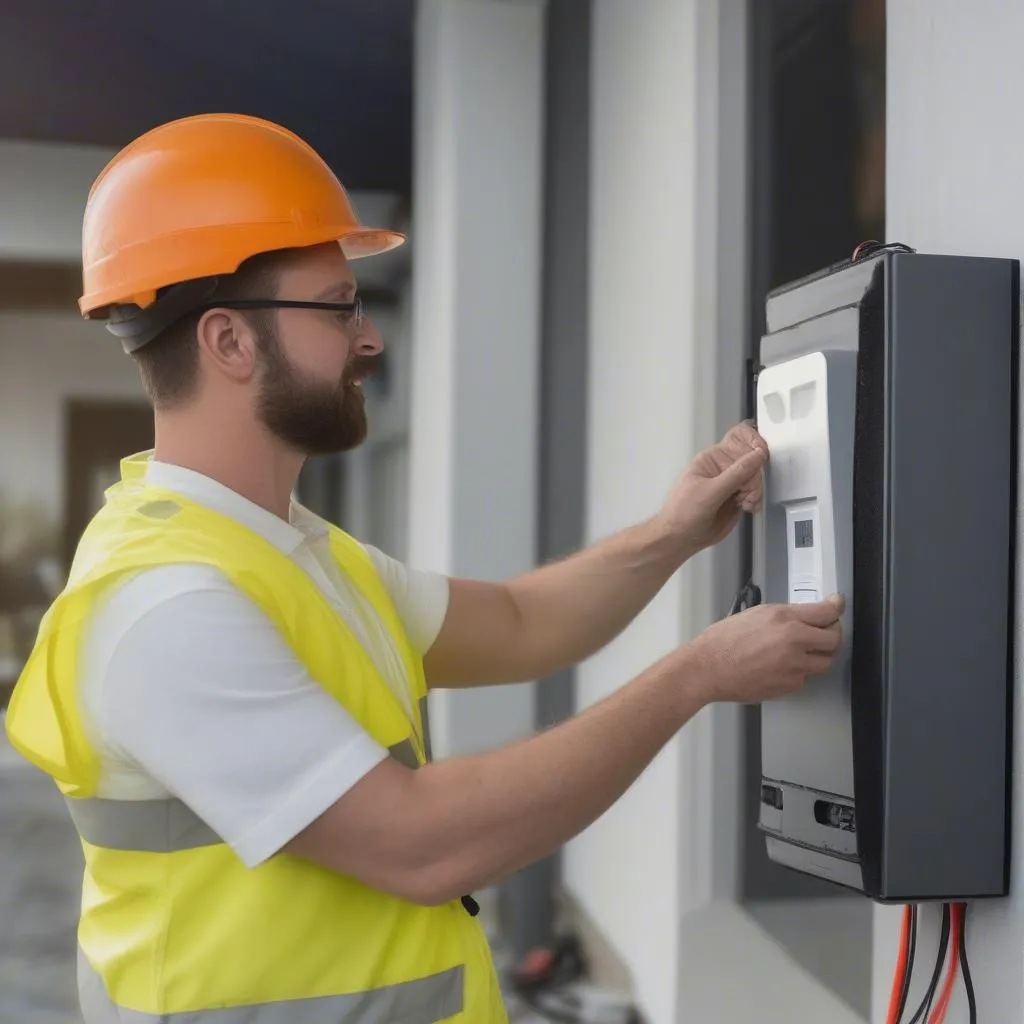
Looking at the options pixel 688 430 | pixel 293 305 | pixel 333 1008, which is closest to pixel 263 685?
pixel 333 1008

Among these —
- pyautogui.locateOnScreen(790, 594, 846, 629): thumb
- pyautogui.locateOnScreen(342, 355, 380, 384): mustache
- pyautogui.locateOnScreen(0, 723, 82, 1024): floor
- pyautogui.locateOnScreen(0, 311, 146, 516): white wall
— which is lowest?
pyautogui.locateOnScreen(0, 723, 82, 1024): floor

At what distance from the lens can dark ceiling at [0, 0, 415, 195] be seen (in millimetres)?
5023

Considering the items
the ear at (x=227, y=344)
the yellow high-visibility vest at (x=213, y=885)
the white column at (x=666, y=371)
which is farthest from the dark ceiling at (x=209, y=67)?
the yellow high-visibility vest at (x=213, y=885)

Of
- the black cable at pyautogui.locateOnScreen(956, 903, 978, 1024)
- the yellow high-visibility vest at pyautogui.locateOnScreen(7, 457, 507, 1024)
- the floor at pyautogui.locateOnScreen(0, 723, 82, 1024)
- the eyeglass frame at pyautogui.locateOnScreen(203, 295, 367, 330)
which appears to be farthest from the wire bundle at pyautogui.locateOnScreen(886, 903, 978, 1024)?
the floor at pyautogui.locateOnScreen(0, 723, 82, 1024)

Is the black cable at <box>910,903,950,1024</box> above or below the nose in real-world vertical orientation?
below

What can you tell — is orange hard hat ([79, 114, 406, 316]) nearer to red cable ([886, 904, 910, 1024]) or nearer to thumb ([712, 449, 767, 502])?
thumb ([712, 449, 767, 502])

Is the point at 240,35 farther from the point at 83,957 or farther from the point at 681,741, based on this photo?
the point at 83,957

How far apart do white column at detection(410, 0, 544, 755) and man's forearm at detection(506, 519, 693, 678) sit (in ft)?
6.35

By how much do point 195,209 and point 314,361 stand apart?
0.65ft

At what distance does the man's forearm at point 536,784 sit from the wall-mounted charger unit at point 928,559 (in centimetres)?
20

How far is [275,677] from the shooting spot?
3.64 feet

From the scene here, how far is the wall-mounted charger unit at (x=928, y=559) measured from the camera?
3.91ft

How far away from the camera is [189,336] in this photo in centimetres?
135

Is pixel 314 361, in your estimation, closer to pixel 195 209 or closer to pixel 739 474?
pixel 195 209
